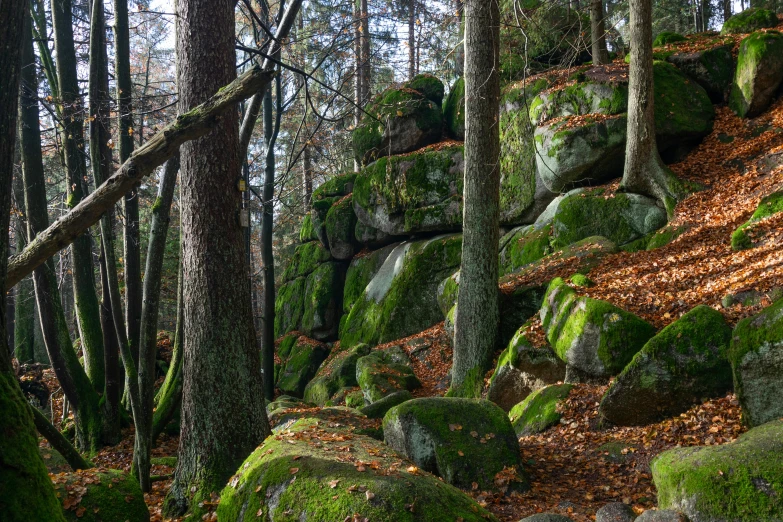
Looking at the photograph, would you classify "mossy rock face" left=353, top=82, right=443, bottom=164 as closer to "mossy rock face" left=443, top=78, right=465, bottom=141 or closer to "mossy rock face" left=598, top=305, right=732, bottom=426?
"mossy rock face" left=443, top=78, right=465, bottom=141

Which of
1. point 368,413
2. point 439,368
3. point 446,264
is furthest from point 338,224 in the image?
point 368,413

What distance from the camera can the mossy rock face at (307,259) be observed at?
2055 centimetres

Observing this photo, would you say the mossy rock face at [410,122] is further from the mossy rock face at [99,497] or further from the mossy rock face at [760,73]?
the mossy rock face at [99,497]

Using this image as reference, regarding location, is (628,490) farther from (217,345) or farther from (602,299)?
(217,345)

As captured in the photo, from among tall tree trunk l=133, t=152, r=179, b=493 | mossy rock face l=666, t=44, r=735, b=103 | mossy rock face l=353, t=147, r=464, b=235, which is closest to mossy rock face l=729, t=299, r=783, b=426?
tall tree trunk l=133, t=152, r=179, b=493

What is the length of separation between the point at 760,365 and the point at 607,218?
24.0 ft

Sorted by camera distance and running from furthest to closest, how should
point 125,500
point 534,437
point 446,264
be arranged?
point 446,264
point 534,437
point 125,500

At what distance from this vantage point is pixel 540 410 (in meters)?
7.88

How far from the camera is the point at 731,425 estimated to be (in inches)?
239

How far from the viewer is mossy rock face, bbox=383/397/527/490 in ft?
19.1

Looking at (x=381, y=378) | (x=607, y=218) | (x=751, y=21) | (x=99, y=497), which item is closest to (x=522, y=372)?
(x=381, y=378)

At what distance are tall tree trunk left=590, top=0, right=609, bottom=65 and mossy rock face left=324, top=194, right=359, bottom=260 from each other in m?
8.93

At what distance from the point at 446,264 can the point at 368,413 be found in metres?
7.81

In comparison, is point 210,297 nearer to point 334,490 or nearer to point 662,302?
point 334,490
